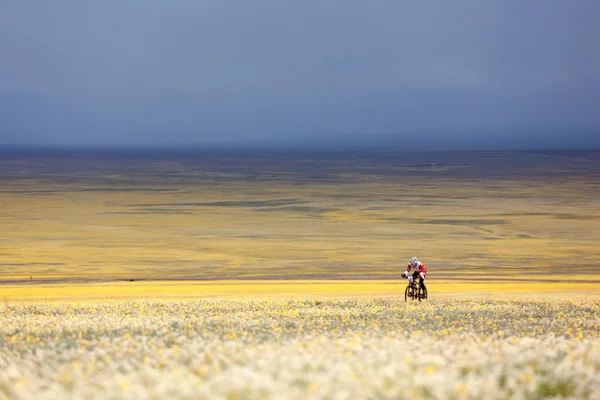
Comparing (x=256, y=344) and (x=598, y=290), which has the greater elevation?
(x=256, y=344)

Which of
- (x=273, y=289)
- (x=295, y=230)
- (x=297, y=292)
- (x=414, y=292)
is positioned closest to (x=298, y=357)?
(x=414, y=292)

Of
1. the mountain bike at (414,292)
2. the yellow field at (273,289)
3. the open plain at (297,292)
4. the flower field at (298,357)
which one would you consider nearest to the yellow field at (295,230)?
the open plain at (297,292)

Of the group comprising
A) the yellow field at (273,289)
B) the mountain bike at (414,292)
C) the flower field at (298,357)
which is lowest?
the yellow field at (273,289)

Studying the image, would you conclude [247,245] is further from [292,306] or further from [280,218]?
[292,306]

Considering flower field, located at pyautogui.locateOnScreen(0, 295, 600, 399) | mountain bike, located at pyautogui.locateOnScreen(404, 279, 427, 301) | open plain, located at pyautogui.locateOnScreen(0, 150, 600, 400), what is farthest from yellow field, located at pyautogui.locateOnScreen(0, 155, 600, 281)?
flower field, located at pyautogui.locateOnScreen(0, 295, 600, 399)

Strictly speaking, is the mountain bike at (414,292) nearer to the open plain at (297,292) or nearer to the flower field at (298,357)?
the open plain at (297,292)

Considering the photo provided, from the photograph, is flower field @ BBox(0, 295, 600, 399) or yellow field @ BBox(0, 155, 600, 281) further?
yellow field @ BBox(0, 155, 600, 281)

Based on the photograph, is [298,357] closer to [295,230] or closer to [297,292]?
[297,292]

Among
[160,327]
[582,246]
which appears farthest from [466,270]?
[160,327]

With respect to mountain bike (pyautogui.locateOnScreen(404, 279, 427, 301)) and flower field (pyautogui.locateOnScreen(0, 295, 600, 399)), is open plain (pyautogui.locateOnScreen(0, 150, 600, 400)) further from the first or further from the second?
mountain bike (pyautogui.locateOnScreen(404, 279, 427, 301))

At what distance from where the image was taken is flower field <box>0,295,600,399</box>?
9039 millimetres

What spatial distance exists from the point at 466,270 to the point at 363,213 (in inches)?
1346

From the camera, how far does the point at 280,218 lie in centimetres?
7494

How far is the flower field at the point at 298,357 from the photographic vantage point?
9.04m
